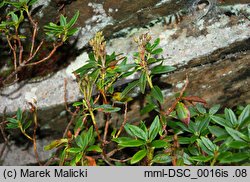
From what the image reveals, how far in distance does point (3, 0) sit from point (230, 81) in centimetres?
129

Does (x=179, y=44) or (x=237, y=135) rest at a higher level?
(x=179, y=44)

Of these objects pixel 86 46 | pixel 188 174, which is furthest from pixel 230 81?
pixel 86 46

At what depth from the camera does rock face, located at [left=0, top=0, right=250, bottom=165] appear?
179 cm

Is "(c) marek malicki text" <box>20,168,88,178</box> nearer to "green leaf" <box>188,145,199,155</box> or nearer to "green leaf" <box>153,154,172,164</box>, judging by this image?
"green leaf" <box>153,154,172,164</box>

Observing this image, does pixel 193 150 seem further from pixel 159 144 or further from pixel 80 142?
pixel 80 142

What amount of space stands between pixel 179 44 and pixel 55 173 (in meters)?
0.91

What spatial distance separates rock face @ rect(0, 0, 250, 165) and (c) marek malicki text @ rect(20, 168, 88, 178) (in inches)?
19.0

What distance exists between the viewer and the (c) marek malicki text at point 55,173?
59.1 inches

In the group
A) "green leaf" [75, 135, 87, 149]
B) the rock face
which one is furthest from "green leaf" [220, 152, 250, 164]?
the rock face

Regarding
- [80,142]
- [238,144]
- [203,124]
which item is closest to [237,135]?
[238,144]

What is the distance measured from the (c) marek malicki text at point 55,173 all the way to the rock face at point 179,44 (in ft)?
1.58

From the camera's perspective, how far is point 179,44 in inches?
73.4

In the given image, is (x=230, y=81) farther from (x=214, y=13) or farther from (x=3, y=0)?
(x=3, y=0)

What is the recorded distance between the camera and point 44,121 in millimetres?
2209
